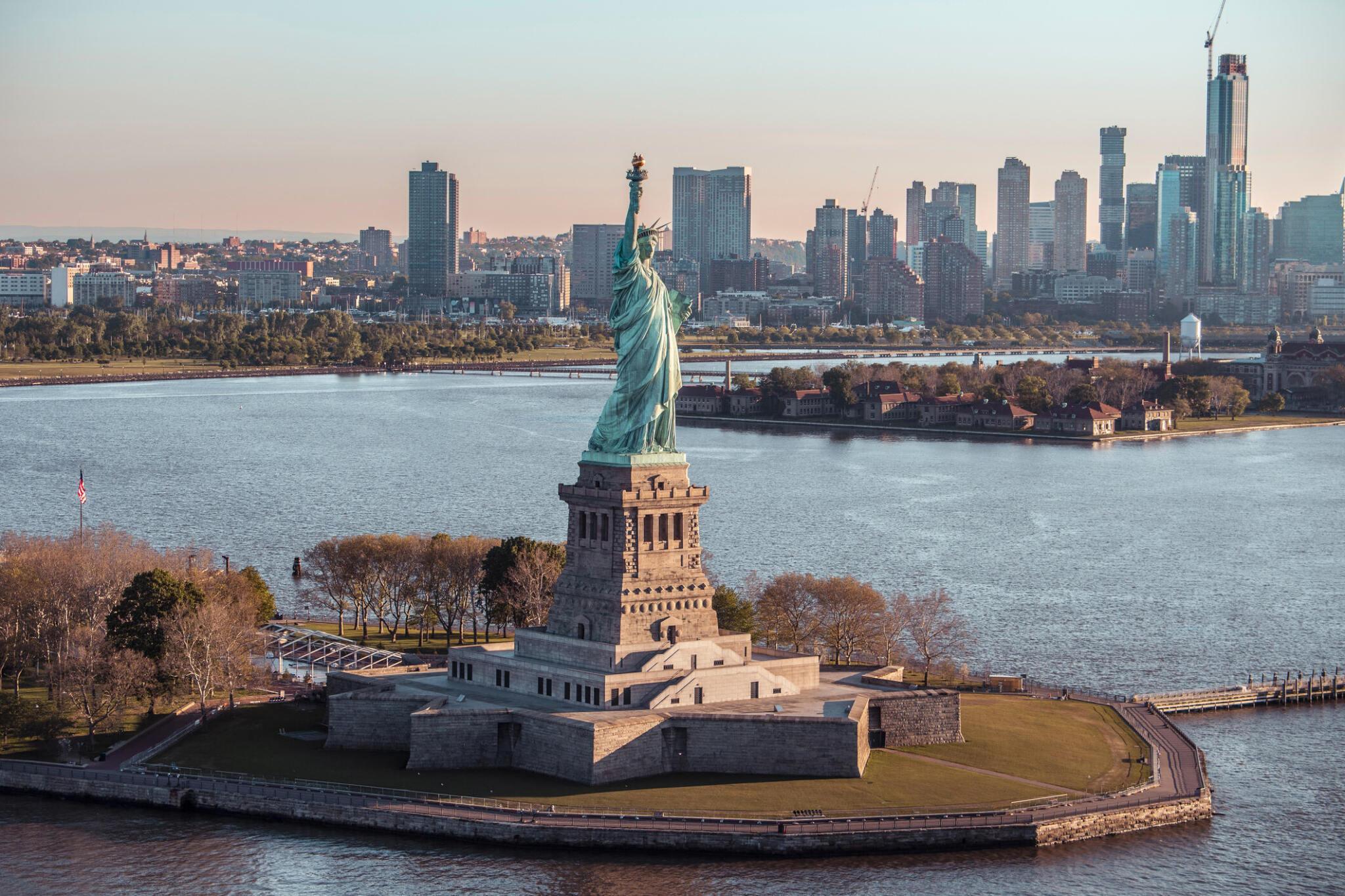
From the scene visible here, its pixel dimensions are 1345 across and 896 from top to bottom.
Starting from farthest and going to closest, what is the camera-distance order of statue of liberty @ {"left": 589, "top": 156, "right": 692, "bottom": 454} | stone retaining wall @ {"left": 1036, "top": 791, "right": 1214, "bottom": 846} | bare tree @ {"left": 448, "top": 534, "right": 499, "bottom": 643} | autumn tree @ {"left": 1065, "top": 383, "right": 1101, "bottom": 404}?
autumn tree @ {"left": 1065, "top": 383, "right": 1101, "bottom": 404} → bare tree @ {"left": 448, "top": 534, "right": 499, "bottom": 643} → statue of liberty @ {"left": 589, "top": 156, "right": 692, "bottom": 454} → stone retaining wall @ {"left": 1036, "top": 791, "right": 1214, "bottom": 846}

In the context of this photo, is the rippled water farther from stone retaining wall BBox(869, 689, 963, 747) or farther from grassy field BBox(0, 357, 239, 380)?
grassy field BBox(0, 357, 239, 380)

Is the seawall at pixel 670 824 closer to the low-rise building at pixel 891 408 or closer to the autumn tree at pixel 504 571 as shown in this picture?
the autumn tree at pixel 504 571

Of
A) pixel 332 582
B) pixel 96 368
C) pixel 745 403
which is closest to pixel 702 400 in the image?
pixel 745 403

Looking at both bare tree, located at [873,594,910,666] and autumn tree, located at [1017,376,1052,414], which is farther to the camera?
autumn tree, located at [1017,376,1052,414]

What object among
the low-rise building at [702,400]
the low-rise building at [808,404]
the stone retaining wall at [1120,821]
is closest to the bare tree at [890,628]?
the stone retaining wall at [1120,821]

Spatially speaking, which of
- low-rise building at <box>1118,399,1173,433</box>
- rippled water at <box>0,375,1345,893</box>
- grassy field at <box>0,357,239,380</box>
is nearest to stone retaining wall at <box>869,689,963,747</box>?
rippled water at <box>0,375,1345,893</box>

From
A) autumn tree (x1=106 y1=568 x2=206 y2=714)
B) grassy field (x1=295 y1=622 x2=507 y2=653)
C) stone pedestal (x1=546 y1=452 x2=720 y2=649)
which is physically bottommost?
grassy field (x1=295 y1=622 x2=507 y2=653)

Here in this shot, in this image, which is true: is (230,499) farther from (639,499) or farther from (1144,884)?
(1144,884)
